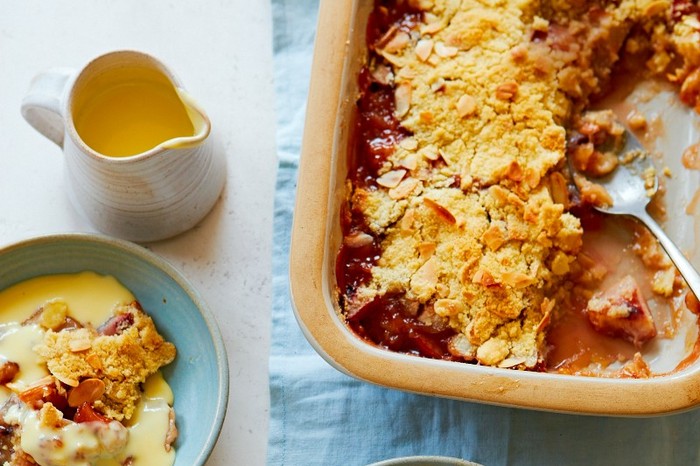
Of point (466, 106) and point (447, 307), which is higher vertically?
point (466, 106)

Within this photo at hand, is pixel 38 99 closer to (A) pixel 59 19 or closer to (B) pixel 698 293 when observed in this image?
(A) pixel 59 19

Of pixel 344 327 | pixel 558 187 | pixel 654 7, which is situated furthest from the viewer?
pixel 654 7

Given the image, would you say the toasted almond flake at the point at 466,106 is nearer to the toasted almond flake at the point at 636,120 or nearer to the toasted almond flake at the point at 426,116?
the toasted almond flake at the point at 426,116

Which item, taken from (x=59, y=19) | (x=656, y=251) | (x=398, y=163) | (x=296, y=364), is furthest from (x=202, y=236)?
(x=656, y=251)

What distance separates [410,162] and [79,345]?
2.37 feet

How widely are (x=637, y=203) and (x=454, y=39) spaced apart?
0.52 meters

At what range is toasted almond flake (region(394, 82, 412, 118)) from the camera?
1.80 metres

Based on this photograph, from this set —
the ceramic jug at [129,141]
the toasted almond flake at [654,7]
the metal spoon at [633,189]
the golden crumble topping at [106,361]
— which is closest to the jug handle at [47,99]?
the ceramic jug at [129,141]

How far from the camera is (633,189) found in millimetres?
1902

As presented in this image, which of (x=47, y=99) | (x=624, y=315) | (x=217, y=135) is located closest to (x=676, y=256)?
(x=624, y=315)

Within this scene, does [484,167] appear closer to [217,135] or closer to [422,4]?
[422,4]

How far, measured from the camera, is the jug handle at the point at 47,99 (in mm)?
1695

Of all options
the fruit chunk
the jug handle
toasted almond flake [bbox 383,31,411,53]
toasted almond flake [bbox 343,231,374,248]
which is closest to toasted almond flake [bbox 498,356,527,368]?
the fruit chunk

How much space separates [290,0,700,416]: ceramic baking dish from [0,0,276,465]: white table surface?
12.4 inches
